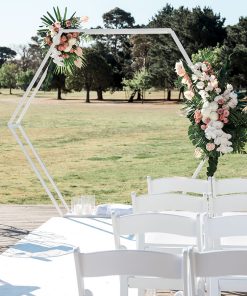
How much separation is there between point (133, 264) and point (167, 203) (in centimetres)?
117

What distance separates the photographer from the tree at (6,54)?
60.7m

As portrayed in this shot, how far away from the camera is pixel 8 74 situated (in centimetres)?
5300

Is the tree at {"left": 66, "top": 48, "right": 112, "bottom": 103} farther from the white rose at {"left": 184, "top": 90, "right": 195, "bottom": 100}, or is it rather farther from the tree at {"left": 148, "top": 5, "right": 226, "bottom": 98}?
the white rose at {"left": 184, "top": 90, "right": 195, "bottom": 100}

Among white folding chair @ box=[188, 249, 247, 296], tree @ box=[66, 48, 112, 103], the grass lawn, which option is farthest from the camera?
tree @ box=[66, 48, 112, 103]

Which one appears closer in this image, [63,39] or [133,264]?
[133,264]

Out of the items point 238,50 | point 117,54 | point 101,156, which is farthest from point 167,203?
point 117,54

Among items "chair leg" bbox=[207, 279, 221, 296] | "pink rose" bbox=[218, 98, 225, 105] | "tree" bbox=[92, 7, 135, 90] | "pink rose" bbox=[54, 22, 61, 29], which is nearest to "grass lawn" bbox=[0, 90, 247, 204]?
"pink rose" bbox=[218, 98, 225, 105]

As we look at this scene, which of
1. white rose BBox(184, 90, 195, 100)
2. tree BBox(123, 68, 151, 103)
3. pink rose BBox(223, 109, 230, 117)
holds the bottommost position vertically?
tree BBox(123, 68, 151, 103)

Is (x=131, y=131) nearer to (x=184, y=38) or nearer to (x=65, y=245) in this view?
(x=184, y=38)

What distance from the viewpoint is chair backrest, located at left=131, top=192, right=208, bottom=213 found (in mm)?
3475

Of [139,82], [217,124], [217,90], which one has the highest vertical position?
[217,90]

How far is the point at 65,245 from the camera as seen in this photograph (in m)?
5.45

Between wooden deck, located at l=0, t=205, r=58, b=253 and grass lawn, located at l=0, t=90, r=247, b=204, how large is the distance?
1938mm

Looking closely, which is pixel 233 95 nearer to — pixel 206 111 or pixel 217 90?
pixel 217 90
